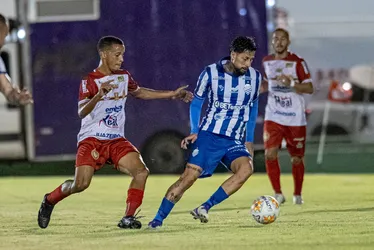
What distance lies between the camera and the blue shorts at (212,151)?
1055 cm

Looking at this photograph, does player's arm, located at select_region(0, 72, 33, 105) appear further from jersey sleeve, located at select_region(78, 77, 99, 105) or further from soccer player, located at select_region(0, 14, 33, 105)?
jersey sleeve, located at select_region(78, 77, 99, 105)

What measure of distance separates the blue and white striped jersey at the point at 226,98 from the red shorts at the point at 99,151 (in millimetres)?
Result: 809

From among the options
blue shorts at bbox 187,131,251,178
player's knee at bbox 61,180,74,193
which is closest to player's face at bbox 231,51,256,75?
blue shorts at bbox 187,131,251,178

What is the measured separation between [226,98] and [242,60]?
424mm

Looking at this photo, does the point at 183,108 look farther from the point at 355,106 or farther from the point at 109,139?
the point at 109,139

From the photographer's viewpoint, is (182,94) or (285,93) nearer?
(182,94)

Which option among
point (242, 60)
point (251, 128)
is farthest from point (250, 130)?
point (242, 60)

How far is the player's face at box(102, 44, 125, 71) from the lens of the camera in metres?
10.5

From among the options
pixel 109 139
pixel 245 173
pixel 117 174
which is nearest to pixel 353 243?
pixel 245 173

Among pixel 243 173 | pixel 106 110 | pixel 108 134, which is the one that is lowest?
pixel 243 173

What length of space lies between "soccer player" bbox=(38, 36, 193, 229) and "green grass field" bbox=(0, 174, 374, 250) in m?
0.38

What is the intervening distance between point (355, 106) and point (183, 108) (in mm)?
4604

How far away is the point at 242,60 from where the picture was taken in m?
10.5

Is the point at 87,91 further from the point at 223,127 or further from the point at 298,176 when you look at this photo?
the point at 298,176
